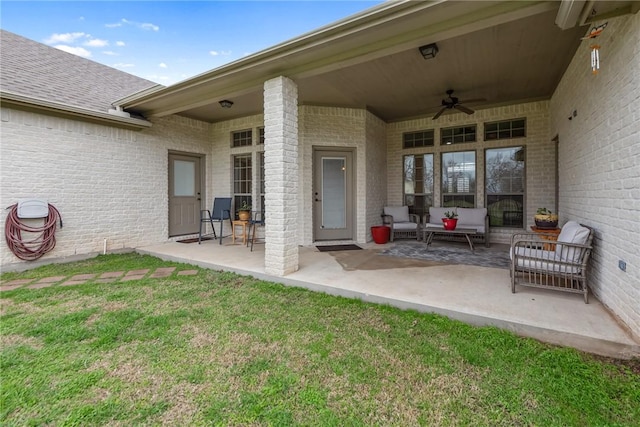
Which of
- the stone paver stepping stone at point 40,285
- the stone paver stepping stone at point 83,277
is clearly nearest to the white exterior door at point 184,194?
the stone paver stepping stone at point 83,277

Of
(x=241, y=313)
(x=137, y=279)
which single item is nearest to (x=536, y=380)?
(x=241, y=313)

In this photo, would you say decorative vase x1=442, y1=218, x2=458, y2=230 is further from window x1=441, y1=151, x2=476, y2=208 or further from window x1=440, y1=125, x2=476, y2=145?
window x1=440, y1=125, x2=476, y2=145

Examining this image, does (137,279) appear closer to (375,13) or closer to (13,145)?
(13,145)

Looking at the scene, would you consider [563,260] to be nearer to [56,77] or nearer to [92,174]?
[92,174]

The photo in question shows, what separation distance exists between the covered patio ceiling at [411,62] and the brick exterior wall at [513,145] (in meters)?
0.27

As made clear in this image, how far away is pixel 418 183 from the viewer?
23.6 feet

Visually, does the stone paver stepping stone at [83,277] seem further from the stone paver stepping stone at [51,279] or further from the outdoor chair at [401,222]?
the outdoor chair at [401,222]

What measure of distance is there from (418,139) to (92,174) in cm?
708

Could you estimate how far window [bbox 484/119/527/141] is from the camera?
6043 millimetres

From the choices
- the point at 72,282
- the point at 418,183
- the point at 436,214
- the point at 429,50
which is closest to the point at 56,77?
the point at 72,282

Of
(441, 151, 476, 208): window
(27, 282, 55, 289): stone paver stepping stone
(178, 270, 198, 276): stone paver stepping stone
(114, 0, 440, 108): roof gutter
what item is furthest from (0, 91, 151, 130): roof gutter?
(441, 151, 476, 208): window

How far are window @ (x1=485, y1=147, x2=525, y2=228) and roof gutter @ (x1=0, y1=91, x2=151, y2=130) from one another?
7.48 metres

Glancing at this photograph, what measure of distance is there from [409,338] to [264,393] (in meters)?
1.23

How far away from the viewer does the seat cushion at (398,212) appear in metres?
6.80
